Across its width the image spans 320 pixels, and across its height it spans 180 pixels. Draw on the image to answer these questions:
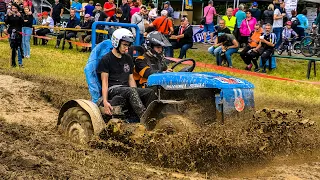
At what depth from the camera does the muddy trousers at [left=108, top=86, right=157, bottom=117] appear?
6617 mm

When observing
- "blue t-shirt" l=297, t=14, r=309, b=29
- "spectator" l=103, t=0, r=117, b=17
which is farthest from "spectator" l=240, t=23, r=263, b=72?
"spectator" l=103, t=0, r=117, b=17

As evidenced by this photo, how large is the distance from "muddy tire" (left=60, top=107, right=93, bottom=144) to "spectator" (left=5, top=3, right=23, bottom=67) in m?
8.10

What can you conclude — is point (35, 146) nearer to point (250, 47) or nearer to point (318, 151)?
point (318, 151)

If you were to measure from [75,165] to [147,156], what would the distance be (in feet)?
3.17

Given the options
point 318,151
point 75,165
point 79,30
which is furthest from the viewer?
point 79,30

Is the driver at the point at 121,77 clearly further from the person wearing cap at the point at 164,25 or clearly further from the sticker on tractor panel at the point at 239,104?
the person wearing cap at the point at 164,25

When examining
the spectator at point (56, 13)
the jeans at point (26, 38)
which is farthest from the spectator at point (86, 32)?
the spectator at point (56, 13)

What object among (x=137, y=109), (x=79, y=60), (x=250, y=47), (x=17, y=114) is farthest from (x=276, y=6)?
(x=137, y=109)

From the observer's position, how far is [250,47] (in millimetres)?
15438

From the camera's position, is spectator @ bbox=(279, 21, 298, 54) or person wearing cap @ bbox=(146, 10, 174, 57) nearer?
person wearing cap @ bbox=(146, 10, 174, 57)

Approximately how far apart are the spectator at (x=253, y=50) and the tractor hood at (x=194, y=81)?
8.75 meters

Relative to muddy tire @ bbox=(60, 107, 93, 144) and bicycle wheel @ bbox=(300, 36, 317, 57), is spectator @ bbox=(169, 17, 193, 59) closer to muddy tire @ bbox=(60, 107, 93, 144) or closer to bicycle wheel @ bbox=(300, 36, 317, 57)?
bicycle wheel @ bbox=(300, 36, 317, 57)

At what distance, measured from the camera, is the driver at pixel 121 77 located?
668cm

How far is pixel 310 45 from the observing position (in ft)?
55.8
